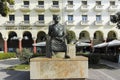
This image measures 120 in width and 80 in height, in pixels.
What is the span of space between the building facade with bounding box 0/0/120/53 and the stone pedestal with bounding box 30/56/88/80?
37340mm

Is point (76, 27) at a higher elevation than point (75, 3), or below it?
below

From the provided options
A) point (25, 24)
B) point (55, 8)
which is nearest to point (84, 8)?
point (55, 8)

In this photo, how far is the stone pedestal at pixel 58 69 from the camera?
12.8m

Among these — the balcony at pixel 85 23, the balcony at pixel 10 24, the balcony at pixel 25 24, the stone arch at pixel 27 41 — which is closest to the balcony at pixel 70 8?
the balcony at pixel 85 23

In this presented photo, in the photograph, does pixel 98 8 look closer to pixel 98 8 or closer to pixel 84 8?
pixel 98 8

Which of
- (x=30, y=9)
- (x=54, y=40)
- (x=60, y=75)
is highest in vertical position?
(x=30, y=9)

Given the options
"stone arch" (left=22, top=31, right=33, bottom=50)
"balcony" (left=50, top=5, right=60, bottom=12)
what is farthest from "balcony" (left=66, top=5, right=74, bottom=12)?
"stone arch" (left=22, top=31, right=33, bottom=50)

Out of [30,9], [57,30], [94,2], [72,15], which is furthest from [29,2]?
[57,30]

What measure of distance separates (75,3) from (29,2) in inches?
347

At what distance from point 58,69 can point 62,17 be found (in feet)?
124

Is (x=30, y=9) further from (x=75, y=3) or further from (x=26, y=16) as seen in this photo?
(x=75, y=3)

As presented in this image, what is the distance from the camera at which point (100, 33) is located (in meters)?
53.1

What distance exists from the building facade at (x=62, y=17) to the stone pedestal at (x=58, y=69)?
37.3 m

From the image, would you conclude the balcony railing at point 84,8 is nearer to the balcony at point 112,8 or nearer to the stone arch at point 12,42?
the balcony at point 112,8
